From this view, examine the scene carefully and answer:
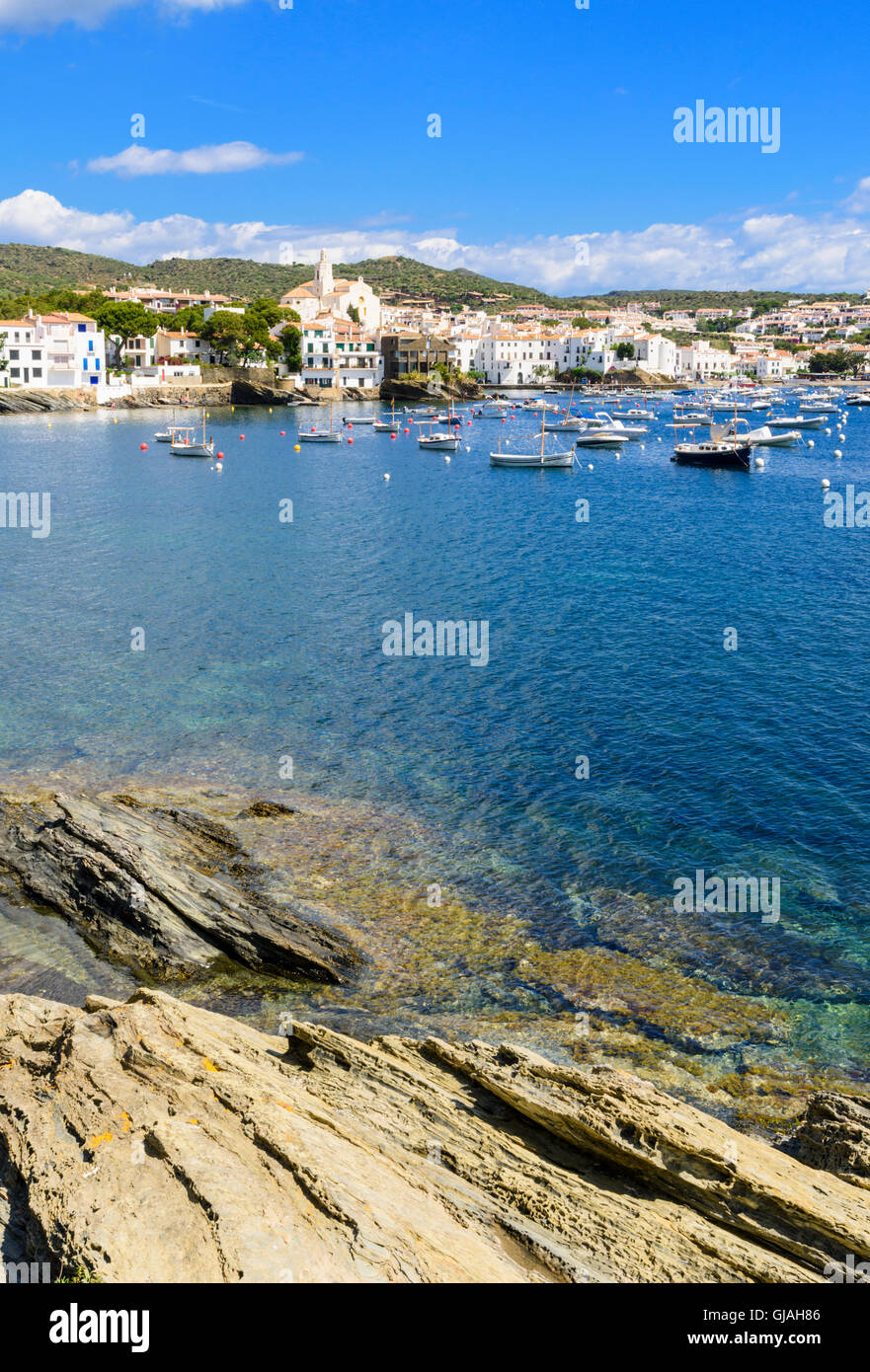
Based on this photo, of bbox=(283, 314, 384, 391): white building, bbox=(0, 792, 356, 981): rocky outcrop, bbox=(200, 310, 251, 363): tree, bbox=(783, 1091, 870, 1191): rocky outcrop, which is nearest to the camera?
bbox=(783, 1091, 870, 1191): rocky outcrop

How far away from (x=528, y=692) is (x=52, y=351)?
12044cm

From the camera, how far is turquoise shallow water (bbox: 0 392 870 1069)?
18031 mm

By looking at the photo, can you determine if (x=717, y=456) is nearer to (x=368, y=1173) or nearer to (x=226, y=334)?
(x=368, y=1173)

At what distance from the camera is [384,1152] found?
8.88 metres

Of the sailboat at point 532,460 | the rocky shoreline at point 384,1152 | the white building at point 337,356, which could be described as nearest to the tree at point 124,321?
the white building at point 337,356

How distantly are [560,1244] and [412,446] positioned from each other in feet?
337

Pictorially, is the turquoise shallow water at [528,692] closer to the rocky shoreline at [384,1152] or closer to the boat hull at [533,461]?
the rocky shoreline at [384,1152]

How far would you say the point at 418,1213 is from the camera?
775 centimetres

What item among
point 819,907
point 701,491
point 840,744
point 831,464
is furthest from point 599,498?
point 819,907

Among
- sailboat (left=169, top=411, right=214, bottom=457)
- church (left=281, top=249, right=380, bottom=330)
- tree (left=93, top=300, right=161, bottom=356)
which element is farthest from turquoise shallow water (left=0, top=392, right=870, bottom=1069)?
church (left=281, top=249, right=380, bottom=330)

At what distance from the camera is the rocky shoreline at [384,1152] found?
7102mm

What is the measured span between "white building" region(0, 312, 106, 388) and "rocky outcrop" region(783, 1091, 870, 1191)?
136 meters

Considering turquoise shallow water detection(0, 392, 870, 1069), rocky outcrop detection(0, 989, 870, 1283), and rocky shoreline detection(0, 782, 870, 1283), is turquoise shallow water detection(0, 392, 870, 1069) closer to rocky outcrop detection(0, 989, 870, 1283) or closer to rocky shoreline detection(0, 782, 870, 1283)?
rocky shoreline detection(0, 782, 870, 1283)
